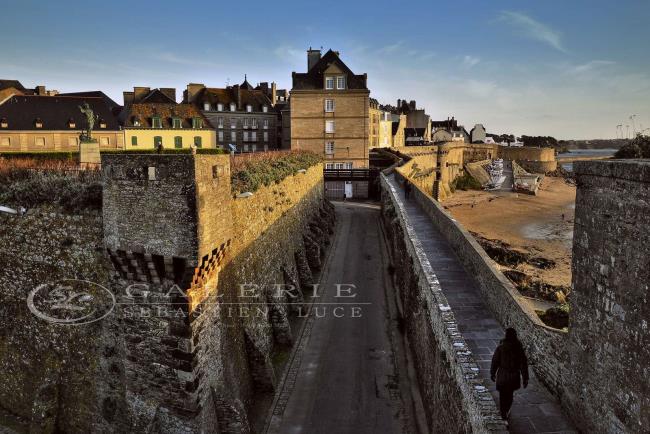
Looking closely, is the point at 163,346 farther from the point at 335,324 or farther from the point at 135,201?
the point at 335,324

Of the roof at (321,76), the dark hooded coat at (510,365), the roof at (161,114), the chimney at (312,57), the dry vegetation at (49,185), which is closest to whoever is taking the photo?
the dark hooded coat at (510,365)

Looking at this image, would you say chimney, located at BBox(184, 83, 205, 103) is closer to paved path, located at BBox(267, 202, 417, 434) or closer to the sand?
the sand

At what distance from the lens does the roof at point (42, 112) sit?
3450 centimetres

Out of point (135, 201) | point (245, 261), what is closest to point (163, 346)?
point (135, 201)

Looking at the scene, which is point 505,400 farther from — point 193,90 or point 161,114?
point 193,90

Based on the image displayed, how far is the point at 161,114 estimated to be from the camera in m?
43.0

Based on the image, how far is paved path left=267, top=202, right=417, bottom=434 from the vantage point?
39.8 feet

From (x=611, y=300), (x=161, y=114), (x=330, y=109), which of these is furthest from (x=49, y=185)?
(x=161, y=114)

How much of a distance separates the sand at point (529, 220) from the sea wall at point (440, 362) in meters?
12.7

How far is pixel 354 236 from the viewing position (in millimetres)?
29391

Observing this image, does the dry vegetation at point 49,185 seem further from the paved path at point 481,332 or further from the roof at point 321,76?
the roof at point 321,76

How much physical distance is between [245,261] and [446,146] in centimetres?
5515

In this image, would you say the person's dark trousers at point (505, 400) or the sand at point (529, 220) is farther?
the sand at point (529, 220)

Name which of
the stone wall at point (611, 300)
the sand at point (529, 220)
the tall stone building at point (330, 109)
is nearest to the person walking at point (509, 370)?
the stone wall at point (611, 300)
